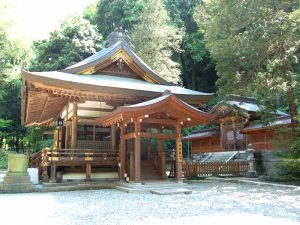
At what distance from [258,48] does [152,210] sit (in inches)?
390

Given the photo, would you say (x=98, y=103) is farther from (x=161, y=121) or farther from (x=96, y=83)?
(x=161, y=121)

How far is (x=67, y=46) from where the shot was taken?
90.1 ft

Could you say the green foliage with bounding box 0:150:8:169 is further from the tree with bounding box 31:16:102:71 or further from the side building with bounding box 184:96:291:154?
the side building with bounding box 184:96:291:154

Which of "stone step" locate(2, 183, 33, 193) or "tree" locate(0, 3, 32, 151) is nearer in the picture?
"stone step" locate(2, 183, 33, 193)

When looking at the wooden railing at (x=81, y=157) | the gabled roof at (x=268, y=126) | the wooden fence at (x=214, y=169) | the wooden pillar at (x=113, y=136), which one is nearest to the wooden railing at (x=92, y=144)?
the wooden pillar at (x=113, y=136)

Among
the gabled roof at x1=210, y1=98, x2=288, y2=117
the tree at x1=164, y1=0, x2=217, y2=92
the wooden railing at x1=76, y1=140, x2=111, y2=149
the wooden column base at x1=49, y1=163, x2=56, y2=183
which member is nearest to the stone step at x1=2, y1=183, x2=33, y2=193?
the wooden column base at x1=49, y1=163, x2=56, y2=183

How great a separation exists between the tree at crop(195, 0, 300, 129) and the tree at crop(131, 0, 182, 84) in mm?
11378

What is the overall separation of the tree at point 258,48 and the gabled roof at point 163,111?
156 inches

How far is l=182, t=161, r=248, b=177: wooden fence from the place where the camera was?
1554 cm

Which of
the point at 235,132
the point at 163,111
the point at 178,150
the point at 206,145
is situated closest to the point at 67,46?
the point at 206,145

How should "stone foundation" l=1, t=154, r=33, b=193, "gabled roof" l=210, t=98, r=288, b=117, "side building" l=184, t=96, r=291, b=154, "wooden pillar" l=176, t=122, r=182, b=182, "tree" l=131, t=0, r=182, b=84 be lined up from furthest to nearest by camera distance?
1. "tree" l=131, t=0, r=182, b=84
2. "gabled roof" l=210, t=98, r=288, b=117
3. "side building" l=184, t=96, r=291, b=154
4. "wooden pillar" l=176, t=122, r=182, b=182
5. "stone foundation" l=1, t=154, r=33, b=193

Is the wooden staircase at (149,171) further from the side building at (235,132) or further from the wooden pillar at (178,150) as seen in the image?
the side building at (235,132)

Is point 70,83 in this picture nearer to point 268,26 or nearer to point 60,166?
point 60,166

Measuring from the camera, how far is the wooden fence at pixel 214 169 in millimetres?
15539
